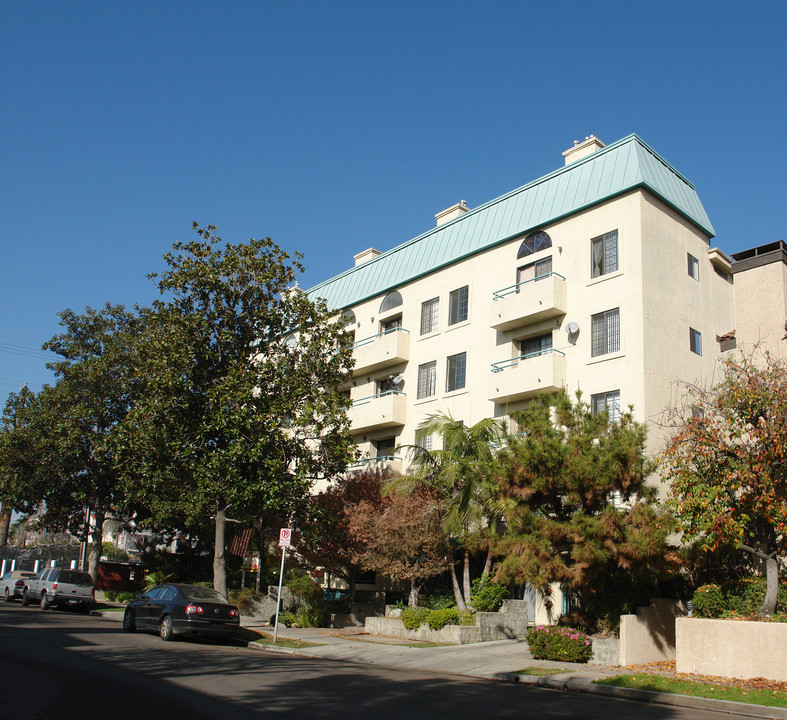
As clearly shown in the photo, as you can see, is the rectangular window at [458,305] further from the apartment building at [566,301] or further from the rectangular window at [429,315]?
the rectangular window at [429,315]

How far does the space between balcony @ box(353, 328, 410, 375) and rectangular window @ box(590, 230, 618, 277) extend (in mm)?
9605

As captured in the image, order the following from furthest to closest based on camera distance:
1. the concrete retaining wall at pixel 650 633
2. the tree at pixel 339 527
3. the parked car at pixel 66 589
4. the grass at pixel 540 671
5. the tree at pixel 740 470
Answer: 1. the parked car at pixel 66 589
2. the tree at pixel 339 527
3. the concrete retaining wall at pixel 650 633
4. the tree at pixel 740 470
5. the grass at pixel 540 671

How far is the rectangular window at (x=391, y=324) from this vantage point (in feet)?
110

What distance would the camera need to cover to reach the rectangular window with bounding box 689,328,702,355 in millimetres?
24562

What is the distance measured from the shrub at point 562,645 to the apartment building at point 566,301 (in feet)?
23.6

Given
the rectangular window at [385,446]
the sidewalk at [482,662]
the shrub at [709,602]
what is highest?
the rectangular window at [385,446]

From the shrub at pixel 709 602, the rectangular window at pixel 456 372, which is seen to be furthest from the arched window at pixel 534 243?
the shrub at pixel 709 602

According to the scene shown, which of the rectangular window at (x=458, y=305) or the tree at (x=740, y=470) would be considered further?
the rectangular window at (x=458, y=305)

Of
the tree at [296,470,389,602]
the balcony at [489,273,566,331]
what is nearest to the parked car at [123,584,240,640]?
the tree at [296,470,389,602]

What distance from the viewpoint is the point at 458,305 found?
1185 inches

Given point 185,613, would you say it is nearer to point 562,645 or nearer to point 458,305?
point 562,645

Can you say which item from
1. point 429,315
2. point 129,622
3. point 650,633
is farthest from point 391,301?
point 650,633

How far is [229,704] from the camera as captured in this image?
979 centimetres

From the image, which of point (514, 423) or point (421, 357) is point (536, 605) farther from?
point (421, 357)
